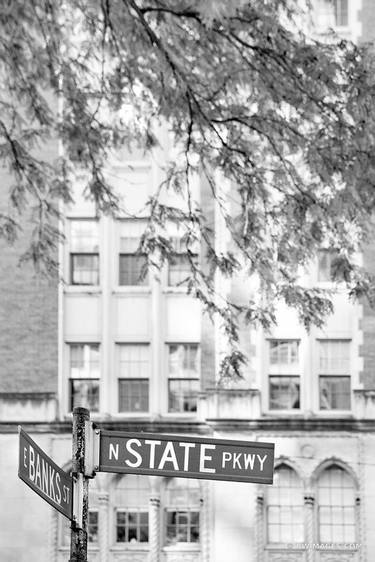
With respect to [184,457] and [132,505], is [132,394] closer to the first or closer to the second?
[132,505]

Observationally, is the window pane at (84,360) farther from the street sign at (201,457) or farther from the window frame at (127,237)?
the street sign at (201,457)

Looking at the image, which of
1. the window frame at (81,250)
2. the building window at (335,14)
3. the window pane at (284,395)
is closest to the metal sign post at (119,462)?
the window pane at (284,395)

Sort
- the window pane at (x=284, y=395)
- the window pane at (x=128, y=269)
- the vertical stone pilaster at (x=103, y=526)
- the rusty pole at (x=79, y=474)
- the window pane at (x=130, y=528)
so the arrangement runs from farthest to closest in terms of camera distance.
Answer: the window pane at (x=128, y=269) → the window pane at (x=284, y=395) → the window pane at (x=130, y=528) → the vertical stone pilaster at (x=103, y=526) → the rusty pole at (x=79, y=474)

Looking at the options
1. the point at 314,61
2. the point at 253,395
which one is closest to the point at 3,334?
the point at 253,395

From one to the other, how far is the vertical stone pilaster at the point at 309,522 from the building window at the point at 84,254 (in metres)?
7.70

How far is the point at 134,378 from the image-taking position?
35.3m

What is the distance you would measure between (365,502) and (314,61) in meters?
22.0

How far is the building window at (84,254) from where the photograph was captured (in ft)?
117

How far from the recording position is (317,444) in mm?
34312

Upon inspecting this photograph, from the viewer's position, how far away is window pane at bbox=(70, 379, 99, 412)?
3528 cm

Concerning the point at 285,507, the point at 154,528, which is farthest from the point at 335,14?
the point at 154,528

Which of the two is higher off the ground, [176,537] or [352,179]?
[352,179]

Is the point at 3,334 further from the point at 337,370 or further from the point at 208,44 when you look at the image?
the point at 208,44

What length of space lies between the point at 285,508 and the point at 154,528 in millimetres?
3296
